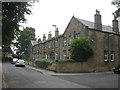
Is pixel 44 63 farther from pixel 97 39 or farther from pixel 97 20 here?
pixel 97 20

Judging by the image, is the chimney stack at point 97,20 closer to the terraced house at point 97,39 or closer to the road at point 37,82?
the terraced house at point 97,39

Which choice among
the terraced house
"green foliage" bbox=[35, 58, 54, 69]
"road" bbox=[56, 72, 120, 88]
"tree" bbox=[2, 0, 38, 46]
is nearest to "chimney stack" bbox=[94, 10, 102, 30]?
the terraced house

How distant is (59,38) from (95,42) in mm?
10413

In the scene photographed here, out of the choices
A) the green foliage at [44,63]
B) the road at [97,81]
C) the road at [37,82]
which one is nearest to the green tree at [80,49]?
the green foliage at [44,63]

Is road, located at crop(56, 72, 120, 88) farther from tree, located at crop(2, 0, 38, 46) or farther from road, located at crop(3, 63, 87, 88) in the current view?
tree, located at crop(2, 0, 38, 46)

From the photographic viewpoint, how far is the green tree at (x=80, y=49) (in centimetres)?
2653

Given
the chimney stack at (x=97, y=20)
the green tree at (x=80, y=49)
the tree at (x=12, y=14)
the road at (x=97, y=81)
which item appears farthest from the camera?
the chimney stack at (x=97, y=20)

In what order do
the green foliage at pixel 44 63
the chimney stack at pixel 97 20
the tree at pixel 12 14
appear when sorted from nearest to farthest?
the tree at pixel 12 14 → the green foliage at pixel 44 63 → the chimney stack at pixel 97 20

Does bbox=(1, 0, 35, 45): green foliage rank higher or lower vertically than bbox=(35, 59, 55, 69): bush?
higher

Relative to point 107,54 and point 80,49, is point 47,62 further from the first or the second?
point 107,54

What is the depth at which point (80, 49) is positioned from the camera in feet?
87.4

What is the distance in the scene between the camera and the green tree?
87.0 ft

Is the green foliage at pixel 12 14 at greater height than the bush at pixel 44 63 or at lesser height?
greater

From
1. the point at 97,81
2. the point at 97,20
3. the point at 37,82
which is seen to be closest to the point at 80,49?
the point at 97,20
